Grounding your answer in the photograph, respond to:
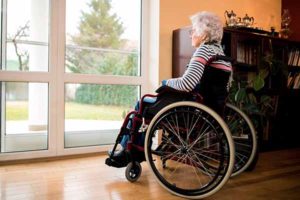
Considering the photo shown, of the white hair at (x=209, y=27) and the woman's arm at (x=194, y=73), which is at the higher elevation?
the white hair at (x=209, y=27)

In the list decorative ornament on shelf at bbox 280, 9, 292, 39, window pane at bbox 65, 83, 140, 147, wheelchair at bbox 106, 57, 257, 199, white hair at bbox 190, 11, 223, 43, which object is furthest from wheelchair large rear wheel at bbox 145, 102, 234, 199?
decorative ornament on shelf at bbox 280, 9, 292, 39

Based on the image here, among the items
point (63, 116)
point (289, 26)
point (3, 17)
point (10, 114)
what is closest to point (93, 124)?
point (63, 116)

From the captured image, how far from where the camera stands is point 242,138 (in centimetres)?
217

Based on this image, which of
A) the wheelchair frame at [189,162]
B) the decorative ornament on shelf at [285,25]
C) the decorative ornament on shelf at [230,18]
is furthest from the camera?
the decorative ornament on shelf at [285,25]

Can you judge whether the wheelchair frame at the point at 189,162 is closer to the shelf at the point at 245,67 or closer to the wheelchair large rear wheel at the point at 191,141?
the wheelchair large rear wheel at the point at 191,141

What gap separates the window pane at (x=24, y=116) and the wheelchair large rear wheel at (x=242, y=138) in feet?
5.33

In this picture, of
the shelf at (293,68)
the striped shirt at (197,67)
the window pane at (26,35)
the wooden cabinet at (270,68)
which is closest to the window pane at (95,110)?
the window pane at (26,35)

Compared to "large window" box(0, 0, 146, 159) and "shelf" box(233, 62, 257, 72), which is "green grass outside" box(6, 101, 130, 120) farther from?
"shelf" box(233, 62, 257, 72)

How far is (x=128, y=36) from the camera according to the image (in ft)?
10.3

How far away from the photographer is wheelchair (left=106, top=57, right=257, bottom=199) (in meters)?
1.58

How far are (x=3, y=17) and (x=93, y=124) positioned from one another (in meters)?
1.27

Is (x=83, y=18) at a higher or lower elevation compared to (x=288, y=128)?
higher

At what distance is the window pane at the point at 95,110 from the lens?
9.29ft

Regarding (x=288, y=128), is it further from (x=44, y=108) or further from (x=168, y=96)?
(x=44, y=108)
